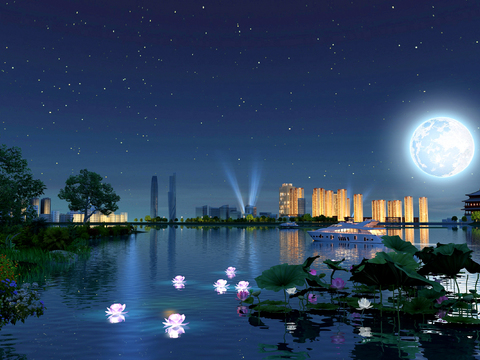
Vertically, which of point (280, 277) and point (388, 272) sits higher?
point (388, 272)

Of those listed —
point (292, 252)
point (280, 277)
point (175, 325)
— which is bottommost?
point (292, 252)

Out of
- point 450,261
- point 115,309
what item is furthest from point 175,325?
point 450,261

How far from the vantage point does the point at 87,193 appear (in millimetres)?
112938

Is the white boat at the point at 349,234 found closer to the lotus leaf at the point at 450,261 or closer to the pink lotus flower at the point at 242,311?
the lotus leaf at the point at 450,261

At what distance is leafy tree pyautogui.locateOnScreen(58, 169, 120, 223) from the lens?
11144 centimetres

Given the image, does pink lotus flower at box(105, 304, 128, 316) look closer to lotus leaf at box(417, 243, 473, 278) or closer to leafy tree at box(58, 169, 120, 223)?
lotus leaf at box(417, 243, 473, 278)

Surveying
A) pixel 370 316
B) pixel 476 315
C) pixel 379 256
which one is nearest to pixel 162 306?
pixel 370 316

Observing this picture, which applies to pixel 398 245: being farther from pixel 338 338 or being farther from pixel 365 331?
pixel 338 338

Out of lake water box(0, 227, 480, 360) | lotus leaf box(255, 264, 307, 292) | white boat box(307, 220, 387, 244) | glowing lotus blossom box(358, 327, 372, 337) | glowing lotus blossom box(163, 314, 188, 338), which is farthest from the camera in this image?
white boat box(307, 220, 387, 244)

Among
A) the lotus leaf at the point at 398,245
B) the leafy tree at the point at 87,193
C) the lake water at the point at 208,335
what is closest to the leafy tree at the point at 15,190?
the lake water at the point at 208,335

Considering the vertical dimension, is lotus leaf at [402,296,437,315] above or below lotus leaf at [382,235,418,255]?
below

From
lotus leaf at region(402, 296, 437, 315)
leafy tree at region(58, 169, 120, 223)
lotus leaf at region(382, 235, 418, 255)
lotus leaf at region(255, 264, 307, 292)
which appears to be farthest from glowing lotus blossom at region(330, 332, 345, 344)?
leafy tree at region(58, 169, 120, 223)

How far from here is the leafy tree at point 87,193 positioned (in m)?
111

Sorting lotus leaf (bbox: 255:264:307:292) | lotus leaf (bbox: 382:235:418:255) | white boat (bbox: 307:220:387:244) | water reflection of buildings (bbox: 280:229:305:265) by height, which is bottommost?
water reflection of buildings (bbox: 280:229:305:265)
